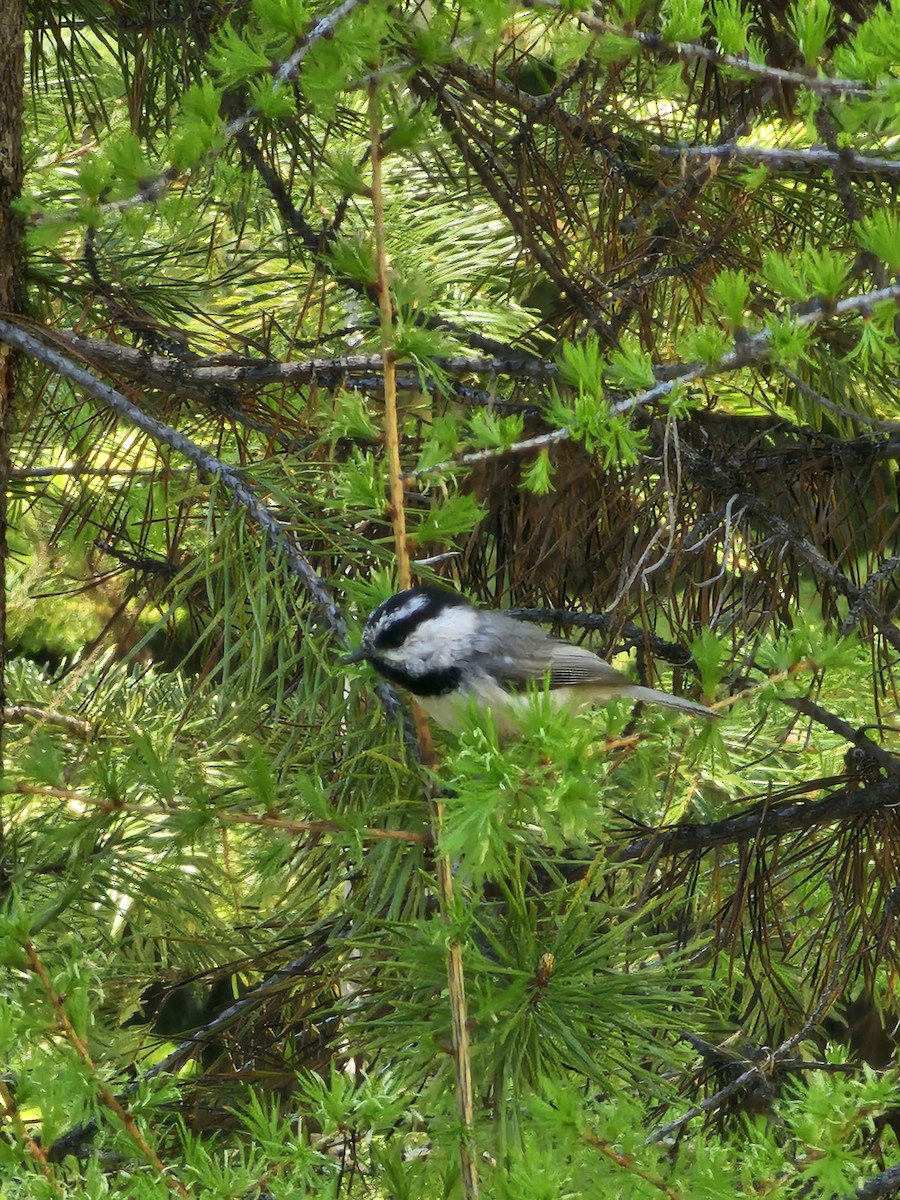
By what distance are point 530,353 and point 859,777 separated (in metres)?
0.73

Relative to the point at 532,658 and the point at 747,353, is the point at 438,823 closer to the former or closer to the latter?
the point at 747,353

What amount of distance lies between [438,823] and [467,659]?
1.43 feet

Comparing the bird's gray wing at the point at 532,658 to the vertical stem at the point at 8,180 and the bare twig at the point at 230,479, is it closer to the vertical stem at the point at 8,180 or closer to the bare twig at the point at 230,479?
the bare twig at the point at 230,479

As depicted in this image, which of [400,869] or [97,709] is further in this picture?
[97,709]

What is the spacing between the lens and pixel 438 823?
2.76ft

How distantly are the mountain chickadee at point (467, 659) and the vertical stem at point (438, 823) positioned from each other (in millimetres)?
68

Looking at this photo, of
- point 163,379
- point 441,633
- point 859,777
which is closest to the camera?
point 441,633

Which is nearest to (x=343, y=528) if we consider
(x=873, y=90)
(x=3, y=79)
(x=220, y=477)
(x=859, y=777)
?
(x=220, y=477)

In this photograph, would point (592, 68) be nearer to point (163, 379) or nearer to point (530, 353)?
point (530, 353)

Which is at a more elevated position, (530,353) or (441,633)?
(530,353)

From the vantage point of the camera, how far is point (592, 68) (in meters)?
1.56

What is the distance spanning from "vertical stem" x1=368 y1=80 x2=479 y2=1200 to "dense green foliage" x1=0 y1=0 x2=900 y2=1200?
0.01 meters

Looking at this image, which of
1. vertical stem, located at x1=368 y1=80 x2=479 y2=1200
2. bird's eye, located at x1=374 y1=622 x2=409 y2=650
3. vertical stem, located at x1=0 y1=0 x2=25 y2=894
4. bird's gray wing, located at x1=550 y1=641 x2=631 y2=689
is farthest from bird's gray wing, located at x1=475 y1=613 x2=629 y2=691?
vertical stem, located at x1=0 y1=0 x2=25 y2=894

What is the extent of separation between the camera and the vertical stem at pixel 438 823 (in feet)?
2.49
